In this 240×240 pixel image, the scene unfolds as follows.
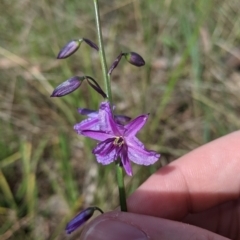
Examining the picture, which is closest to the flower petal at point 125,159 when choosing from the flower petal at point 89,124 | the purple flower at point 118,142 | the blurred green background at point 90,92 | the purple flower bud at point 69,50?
the purple flower at point 118,142

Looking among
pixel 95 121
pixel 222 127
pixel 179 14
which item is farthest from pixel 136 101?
pixel 95 121

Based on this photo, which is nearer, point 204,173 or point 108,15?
point 204,173

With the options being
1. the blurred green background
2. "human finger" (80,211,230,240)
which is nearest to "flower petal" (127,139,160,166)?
"human finger" (80,211,230,240)

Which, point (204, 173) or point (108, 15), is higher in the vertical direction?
point (108, 15)

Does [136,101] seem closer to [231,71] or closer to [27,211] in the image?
[231,71]

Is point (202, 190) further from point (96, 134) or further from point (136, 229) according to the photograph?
point (96, 134)

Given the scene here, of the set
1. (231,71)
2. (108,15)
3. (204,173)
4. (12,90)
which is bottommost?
(204,173)

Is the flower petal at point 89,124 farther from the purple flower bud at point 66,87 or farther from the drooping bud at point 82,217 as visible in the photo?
the drooping bud at point 82,217

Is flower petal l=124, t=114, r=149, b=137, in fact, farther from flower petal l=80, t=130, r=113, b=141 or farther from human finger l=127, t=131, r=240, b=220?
human finger l=127, t=131, r=240, b=220
